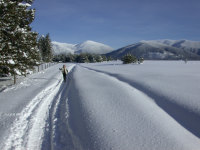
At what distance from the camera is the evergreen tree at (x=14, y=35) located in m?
11.5

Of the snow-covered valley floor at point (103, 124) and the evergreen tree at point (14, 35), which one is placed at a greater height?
the evergreen tree at point (14, 35)

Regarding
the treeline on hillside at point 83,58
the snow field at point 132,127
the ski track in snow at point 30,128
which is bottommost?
the ski track in snow at point 30,128

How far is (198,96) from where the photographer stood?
807cm

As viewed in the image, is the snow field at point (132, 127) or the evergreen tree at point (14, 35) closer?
the snow field at point (132, 127)

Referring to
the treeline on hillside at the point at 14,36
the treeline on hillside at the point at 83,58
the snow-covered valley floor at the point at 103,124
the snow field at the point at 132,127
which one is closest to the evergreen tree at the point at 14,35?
the treeline on hillside at the point at 14,36

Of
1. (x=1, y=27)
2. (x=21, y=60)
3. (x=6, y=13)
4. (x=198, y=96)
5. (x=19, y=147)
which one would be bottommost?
(x=19, y=147)

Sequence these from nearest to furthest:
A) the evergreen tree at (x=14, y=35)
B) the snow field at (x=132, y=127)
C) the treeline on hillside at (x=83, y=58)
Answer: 1. the snow field at (x=132, y=127)
2. the evergreen tree at (x=14, y=35)
3. the treeline on hillside at (x=83, y=58)

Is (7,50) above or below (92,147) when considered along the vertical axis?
above

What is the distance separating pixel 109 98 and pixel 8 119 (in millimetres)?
4517

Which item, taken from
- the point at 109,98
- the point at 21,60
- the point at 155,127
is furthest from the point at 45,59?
the point at 155,127

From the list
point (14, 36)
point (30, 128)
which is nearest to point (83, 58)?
point (14, 36)

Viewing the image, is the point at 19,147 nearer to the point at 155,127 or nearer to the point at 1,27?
the point at 155,127

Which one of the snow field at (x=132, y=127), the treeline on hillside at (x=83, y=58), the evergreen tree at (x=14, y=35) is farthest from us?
the treeline on hillside at (x=83, y=58)

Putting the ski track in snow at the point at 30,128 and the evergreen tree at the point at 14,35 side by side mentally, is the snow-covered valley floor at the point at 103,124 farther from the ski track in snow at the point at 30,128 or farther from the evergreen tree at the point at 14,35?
the evergreen tree at the point at 14,35
